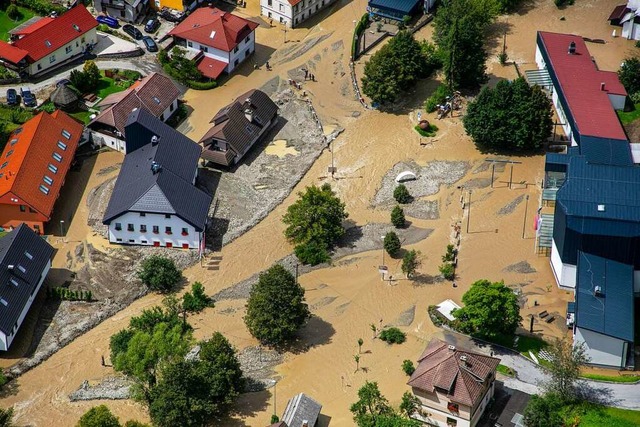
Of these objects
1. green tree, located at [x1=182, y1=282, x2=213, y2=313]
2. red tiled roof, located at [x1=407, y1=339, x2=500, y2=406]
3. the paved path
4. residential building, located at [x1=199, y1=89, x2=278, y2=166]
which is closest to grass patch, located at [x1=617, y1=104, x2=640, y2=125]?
the paved path

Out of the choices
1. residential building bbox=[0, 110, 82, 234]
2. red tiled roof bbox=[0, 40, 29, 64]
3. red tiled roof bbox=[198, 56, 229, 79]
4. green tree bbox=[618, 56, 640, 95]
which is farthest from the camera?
red tiled roof bbox=[198, 56, 229, 79]

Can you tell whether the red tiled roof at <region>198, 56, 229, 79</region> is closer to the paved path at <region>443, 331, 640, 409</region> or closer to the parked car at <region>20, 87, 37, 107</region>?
the parked car at <region>20, 87, 37, 107</region>

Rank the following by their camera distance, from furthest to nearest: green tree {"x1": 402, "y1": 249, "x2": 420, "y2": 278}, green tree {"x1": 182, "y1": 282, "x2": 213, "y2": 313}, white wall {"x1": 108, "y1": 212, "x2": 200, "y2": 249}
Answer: white wall {"x1": 108, "y1": 212, "x2": 200, "y2": 249}
green tree {"x1": 402, "y1": 249, "x2": 420, "y2": 278}
green tree {"x1": 182, "y1": 282, "x2": 213, "y2": 313}

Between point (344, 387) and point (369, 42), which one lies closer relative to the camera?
point (344, 387)

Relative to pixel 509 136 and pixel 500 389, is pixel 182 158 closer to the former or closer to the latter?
pixel 509 136

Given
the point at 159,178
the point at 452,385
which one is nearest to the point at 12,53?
the point at 159,178

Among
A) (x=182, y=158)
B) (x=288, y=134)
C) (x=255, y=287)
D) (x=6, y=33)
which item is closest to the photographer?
(x=255, y=287)

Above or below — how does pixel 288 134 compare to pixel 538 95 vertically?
below

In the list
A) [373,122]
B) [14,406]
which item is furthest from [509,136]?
[14,406]
